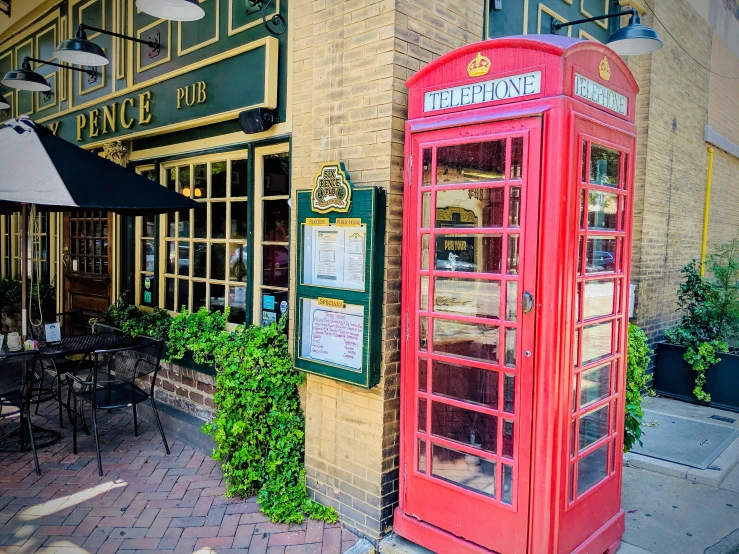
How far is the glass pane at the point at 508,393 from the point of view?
122 inches

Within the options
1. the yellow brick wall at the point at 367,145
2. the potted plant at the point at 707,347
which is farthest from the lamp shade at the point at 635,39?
the potted plant at the point at 707,347

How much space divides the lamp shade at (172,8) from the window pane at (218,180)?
139 centimetres

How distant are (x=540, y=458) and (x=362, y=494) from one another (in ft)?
4.41

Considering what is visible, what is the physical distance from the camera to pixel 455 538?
132 inches

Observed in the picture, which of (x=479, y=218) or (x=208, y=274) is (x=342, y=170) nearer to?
(x=479, y=218)

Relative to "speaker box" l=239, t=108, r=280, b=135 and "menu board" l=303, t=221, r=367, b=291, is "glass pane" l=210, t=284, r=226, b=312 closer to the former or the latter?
"speaker box" l=239, t=108, r=280, b=135

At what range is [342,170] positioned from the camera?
3.69 m

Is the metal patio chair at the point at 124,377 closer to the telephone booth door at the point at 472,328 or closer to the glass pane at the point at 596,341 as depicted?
the telephone booth door at the point at 472,328

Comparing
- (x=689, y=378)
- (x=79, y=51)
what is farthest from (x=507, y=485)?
(x=79, y=51)

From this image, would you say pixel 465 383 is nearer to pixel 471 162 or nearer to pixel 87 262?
pixel 471 162

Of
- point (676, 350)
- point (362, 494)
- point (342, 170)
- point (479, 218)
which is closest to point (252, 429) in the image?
point (362, 494)

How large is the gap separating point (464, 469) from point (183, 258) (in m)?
4.10

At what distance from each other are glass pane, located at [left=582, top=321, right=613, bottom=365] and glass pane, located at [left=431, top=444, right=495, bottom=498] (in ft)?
2.80

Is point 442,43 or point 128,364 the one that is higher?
point 442,43
